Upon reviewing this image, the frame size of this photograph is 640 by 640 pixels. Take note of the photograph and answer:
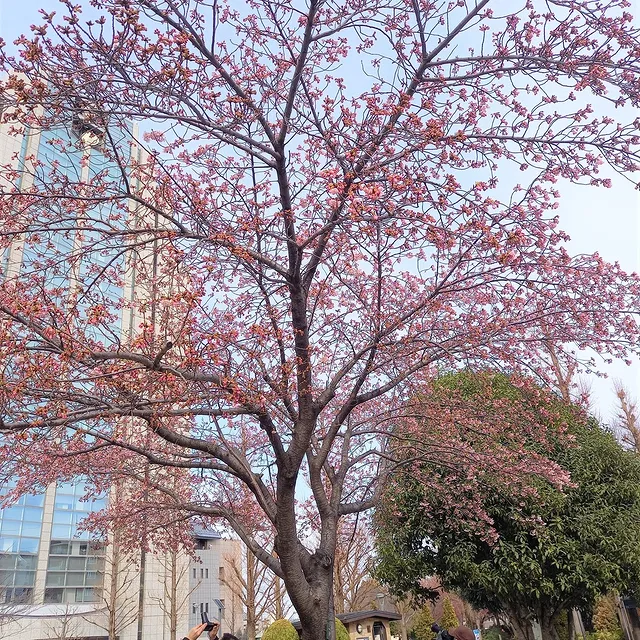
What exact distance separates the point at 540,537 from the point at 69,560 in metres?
20.9

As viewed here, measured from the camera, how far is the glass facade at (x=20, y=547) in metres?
19.6

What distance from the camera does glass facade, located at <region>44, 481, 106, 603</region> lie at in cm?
2117

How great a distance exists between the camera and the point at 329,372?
7.52 metres

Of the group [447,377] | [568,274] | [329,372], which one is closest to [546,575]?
[447,377]

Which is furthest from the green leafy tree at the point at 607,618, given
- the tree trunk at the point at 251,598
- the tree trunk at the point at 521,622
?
the tree trunk at the point at 251,598

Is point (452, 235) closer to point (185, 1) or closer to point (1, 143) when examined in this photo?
point (185, 1)

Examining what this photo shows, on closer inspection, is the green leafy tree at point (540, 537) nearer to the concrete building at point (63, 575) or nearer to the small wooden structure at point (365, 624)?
A: the small wooden structure at point (365, 624)

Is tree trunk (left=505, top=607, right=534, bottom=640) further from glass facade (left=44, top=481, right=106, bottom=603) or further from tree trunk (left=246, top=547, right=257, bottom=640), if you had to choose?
glass facade (left=44, top=481, right=106, bottom=603)

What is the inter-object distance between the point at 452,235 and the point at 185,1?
274 centimetres

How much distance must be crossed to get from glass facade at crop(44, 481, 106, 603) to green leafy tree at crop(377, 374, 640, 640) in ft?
55.1

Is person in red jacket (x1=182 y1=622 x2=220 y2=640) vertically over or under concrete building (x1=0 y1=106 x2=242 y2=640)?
under

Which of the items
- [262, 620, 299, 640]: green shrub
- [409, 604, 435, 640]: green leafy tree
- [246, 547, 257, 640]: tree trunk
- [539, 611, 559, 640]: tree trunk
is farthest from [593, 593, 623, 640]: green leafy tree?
[246, 547, 257, 640]: tree trunk

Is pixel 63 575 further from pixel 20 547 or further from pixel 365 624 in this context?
pixel 365 624

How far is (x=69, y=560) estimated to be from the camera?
21812 millimetres
